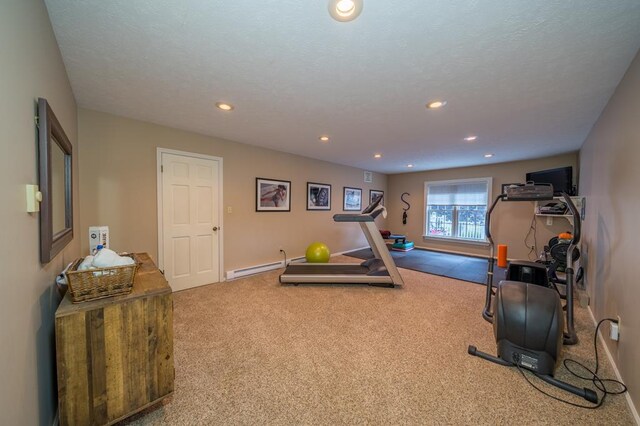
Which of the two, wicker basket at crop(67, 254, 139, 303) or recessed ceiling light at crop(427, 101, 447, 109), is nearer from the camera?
wicker basket at crop(67, 254, 139, 303)

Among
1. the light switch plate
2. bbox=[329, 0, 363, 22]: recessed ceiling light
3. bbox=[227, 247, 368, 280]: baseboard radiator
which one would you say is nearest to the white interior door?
bbox=[227, 247, 368, 280]: baseboard radiator

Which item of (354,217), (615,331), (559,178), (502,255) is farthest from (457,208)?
(615,331)

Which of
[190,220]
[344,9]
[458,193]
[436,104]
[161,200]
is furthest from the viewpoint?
[458,193]

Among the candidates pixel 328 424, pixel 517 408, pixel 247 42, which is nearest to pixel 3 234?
pixel 247 42

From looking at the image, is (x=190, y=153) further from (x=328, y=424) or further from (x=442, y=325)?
(x=442, y=325)

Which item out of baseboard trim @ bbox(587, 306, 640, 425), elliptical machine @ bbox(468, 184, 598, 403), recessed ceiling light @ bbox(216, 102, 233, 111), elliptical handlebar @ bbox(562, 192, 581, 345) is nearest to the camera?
baseboard trim @ bbox(587, 306, 640, 425)

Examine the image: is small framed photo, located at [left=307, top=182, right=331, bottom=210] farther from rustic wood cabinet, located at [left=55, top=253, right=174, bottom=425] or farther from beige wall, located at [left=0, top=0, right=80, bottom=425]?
beige wall, located at [left=0, top=0, right=80, bottom=425]

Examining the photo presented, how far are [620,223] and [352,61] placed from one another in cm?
248

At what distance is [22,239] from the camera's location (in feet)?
3.39

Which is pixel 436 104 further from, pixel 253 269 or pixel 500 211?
pixel 500 211

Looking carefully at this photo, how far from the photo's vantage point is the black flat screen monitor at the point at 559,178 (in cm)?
418

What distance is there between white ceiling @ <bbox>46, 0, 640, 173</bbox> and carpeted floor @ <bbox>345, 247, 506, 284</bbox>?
8.42 ft

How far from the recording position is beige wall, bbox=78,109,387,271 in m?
2.81

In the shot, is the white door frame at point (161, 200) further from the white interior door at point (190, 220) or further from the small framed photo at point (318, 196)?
the small framed photo at point (318, 196)
